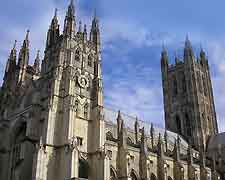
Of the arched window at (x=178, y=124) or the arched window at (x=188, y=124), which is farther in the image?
the arched window at (x=178, y=124)

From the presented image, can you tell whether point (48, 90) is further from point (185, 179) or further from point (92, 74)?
point (185, 179)

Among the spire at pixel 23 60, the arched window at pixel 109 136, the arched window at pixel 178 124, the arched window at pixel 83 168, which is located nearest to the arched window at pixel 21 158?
the arched window at pixel 83 168

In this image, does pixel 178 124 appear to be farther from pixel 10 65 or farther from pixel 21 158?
pixel 21 158

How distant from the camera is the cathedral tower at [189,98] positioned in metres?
69.8

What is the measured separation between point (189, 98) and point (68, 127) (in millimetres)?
41405

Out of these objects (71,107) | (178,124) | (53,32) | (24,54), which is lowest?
(71,107)

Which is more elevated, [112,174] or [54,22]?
[54,22]

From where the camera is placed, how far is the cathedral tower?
69.8 metres

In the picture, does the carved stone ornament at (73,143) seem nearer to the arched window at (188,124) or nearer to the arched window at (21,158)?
the arched window at (21,158)

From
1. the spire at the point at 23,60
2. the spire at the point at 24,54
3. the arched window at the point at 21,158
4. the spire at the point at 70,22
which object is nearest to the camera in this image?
the arched window at the point at 21,158

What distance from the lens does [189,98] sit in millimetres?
72812

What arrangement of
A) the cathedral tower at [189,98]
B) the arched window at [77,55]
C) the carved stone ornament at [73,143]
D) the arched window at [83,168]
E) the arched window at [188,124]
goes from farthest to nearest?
the arched window at [188,124], the cathedral tower at [189,98], the arched window at [77,55], the arched window at [83,168], the carved stone ornament at [73,143]

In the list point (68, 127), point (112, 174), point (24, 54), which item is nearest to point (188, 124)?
point (112, 174)

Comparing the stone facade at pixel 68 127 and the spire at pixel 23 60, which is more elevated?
the spire at pixel 23 60
